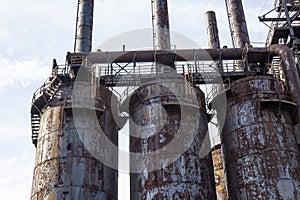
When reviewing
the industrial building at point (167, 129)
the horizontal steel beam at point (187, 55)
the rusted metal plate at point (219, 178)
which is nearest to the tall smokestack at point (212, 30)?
the horizontal steel beam at point (187, 55)

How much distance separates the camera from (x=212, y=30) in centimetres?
3133

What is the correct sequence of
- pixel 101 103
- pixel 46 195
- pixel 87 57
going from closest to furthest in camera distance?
pixel 46 195 < pixel 101 103 < pixel 87 57

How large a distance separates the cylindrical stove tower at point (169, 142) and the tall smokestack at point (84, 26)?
725cm

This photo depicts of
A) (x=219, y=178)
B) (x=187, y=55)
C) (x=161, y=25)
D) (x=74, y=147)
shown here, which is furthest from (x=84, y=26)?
(x=219, y=178)

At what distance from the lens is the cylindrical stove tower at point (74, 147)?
16406mm

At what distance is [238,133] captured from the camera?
18.5m

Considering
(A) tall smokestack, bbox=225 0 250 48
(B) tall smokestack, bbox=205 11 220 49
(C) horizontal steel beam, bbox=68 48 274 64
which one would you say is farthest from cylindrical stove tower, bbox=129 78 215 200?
(B) tall smokestack, bbox=205 11 220 49

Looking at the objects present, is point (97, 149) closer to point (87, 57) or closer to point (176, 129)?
point (176, 129)

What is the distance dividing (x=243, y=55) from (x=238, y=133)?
651 centimetres

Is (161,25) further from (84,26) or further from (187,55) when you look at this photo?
Answer: (84,26)

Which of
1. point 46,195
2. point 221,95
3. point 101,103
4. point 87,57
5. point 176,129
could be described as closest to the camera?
point 46,195

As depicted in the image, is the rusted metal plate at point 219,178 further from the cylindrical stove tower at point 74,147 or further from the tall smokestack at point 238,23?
the tall smokestack at point 238,23

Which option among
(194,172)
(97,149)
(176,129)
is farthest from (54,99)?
(194,172)

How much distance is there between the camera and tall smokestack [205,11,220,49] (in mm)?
30500
